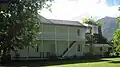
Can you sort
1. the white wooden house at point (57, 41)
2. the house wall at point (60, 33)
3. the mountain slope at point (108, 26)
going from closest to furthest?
the white wooden house at point (57, 41) → the house wall at point (60, 33) → the mountain slope at point (108, 26)

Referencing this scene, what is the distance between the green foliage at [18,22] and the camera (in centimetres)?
2752

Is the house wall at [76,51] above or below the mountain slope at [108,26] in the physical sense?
below

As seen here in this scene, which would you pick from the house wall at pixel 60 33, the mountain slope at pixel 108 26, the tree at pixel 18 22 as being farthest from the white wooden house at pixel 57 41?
the mountain slope at pixel 108 26

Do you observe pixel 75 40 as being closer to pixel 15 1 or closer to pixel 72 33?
pixel 72 33

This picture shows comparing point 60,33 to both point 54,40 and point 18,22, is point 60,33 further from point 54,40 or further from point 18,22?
point 18,22

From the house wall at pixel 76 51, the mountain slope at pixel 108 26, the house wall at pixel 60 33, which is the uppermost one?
the mountain slope at pixel 108 26

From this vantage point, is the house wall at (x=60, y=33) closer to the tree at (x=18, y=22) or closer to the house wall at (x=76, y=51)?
the house wall at (x=76, y=51)

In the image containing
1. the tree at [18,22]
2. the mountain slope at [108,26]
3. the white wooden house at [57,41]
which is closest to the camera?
the tree at [18,22]

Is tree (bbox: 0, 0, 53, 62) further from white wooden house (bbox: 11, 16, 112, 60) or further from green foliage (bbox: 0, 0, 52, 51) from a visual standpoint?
white wooden house (bbox: 11, 16, 112, 60)

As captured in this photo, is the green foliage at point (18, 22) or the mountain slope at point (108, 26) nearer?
the green foliage at point (18, 22)

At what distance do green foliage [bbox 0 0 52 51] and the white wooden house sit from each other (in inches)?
857

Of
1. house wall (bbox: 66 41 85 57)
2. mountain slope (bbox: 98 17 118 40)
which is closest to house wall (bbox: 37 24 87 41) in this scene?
house wall (bbox: 66 41 85 57)

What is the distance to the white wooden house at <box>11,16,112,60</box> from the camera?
56125 millimetres

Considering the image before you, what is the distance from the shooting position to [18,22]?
2880 centimetres
